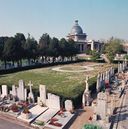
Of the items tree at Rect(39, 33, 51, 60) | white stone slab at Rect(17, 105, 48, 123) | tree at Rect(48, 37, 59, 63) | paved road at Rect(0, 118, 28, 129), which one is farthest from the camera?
tree at Rect(48, 37, 59, 63)

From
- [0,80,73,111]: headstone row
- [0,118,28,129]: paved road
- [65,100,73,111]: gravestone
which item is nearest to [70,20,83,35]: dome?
[0,80,73,111]: headstone row

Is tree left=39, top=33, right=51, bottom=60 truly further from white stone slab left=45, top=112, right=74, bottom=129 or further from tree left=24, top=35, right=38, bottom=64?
white stone slab left=45, top=112, right=74, bottom=129

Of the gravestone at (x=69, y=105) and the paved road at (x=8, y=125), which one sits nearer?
the paved road at (x=8, y=125)

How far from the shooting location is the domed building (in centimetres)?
10844

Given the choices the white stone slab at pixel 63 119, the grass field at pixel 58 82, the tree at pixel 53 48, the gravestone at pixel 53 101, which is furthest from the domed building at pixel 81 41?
the white stone slab at pixel 63 119

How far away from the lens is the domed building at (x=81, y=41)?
10844 centimetres

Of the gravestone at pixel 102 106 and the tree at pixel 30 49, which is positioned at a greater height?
the tree at pixel 30 49

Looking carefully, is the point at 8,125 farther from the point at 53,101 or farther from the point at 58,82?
the point at 58,82

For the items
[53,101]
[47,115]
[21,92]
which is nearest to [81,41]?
[21,92]

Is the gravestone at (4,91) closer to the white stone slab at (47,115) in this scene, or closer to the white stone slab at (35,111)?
the white stone slab at (35,111)

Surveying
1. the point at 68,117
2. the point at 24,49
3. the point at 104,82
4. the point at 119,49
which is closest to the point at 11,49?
the point at 24,49

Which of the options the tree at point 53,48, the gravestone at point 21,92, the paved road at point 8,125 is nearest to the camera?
the paved road at point 8,125

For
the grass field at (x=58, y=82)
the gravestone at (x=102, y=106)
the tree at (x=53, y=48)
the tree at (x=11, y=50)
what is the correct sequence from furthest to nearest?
the tree at (x=53, y=48) → the tree at (x=11, y=50) → the grass field at (x=58, y=82) → the gravestone at (x=102, y=106)

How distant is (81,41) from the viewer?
111000mm
